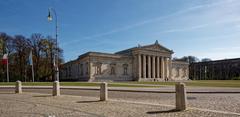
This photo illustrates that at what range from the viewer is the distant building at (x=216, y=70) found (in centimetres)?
13938

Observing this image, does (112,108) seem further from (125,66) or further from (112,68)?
(125,66)

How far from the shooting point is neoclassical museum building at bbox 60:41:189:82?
9012 centimetres

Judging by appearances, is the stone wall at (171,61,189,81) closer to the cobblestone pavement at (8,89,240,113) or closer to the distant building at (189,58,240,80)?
the distant building at (189,58,240,80)

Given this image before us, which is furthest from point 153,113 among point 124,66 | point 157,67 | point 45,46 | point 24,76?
point 157,67

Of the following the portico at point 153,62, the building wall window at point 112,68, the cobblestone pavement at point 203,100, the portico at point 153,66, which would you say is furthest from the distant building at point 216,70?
the cobblestone pavement at point 203,100

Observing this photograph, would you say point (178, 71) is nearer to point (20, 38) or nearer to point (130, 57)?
point (130, 57)

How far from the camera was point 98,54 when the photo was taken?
91.0 metres

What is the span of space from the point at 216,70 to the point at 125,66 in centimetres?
7068

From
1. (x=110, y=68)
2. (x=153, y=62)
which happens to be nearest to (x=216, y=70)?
(x=153, y=62)

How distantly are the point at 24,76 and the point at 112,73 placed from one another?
30915 mm

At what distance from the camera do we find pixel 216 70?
14850cm

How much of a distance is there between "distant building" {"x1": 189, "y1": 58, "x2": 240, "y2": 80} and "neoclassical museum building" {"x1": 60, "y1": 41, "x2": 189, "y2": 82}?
38.2 m

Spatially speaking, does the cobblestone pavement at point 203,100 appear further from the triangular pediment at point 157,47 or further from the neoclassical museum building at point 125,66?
the triangular pediment at point 157,47

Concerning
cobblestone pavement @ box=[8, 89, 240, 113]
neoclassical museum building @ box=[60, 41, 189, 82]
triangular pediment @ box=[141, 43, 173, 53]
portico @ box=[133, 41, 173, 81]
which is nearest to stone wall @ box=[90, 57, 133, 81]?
neoclassical museum building @ box=[60, 41, 189, 82]
